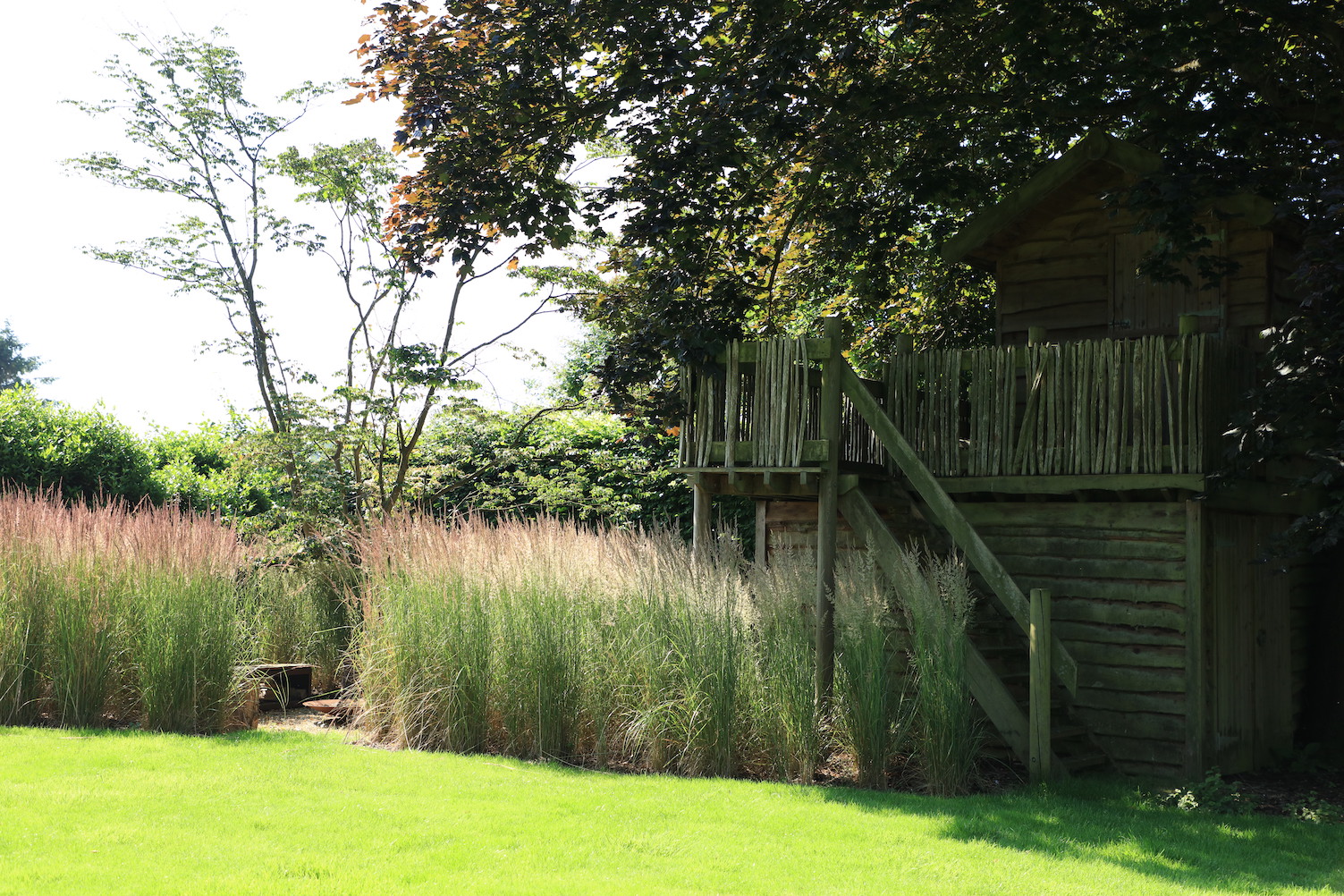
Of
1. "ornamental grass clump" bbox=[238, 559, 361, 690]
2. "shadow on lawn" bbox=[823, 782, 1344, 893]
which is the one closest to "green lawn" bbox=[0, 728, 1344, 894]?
"shadow on lawn" bbox=[823, 782, 1344, 893]

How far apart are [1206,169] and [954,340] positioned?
5.43 metres

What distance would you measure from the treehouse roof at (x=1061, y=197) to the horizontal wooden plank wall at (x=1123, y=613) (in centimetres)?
276

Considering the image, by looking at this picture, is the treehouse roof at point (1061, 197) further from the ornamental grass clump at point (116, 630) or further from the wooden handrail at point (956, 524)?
the ornamental grass clump at point (116, 630)

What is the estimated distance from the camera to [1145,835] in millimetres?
6766

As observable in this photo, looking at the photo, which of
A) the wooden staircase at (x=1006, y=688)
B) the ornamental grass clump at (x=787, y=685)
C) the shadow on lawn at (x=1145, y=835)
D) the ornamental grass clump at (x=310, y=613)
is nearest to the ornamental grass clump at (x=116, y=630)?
the ornamental grass clump at (x=310, y=613)

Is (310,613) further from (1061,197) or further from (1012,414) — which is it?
(1061,197)

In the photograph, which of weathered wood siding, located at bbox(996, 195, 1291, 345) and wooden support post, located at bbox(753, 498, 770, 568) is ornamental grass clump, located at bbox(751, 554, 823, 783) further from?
weathered wood siding, located at bbox(996, 195, 1291, 345)

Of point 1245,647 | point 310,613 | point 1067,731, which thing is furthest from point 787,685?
point 310,613

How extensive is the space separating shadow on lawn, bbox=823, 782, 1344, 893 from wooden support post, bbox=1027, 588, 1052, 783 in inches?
11.0

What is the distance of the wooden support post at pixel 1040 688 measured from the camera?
787 cm

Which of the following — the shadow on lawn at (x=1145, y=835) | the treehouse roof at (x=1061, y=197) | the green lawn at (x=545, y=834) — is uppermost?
the treehouse roof at (x=1061, y=197)

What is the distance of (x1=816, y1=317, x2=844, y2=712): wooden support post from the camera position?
843 cm

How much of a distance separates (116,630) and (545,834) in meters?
4.56

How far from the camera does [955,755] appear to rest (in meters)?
7.62
